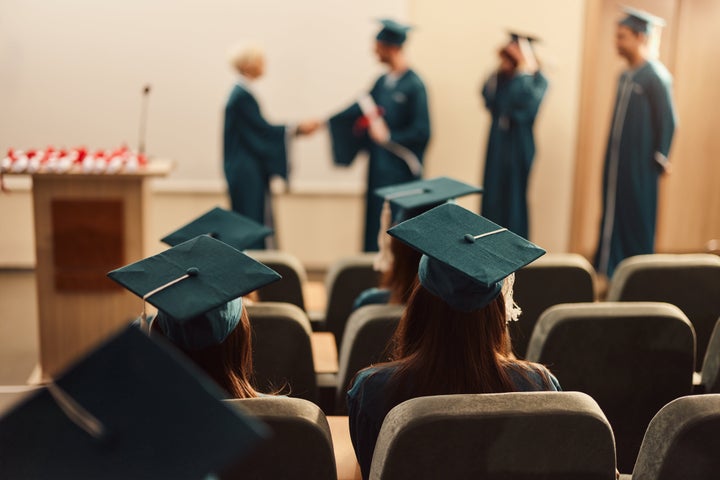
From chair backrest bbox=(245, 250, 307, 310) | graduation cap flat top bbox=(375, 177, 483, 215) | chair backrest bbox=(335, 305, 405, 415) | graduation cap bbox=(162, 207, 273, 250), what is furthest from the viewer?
chair backrest bbox=(245, 250, 307, 310)

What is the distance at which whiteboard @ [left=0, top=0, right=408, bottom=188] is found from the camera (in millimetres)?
6301

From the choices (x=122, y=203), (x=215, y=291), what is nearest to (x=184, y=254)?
(x=215, y=291)

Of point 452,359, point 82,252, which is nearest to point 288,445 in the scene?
point 452,359

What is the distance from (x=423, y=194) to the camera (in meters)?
3.17

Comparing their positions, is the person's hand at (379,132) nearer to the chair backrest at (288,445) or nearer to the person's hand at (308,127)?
the person's hand at (308,127)

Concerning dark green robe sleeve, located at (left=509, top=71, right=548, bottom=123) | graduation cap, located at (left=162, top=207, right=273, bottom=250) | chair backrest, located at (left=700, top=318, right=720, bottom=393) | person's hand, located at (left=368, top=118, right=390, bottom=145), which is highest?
dark green robe sleeve, located at (left=509, top=71, right=548, bottom=123)

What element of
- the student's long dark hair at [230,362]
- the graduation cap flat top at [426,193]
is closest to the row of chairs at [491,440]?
the student's long dark hair at [230,362]

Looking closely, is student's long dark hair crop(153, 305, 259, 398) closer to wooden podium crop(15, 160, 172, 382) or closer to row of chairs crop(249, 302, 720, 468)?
row of chairs crop(249, 302, 720, 468)

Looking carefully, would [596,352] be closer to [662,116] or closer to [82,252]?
[82,252]

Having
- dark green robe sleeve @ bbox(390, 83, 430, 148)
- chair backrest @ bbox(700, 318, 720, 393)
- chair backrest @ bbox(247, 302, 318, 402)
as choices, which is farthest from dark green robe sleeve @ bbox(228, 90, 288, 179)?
chair backrest @ bbox(700, 318, 720, 393)

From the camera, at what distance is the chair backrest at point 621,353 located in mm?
2369

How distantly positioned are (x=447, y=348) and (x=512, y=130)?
450cm

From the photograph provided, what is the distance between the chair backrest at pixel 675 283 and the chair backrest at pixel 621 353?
0.62 meters

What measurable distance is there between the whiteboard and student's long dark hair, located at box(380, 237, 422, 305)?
3869mm
